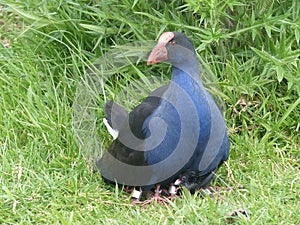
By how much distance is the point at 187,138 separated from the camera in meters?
3.57

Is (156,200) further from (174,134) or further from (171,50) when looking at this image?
(171,50)

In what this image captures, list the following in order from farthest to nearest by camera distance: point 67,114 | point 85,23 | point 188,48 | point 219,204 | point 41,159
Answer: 1. point 85,23
2. point 67,114
3. point 41,159
4. point 188,48
5. point 219,204

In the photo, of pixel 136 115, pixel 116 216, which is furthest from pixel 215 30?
pixel 116 216

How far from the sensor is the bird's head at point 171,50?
12.1 feet

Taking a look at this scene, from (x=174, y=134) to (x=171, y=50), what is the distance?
1.46 feet

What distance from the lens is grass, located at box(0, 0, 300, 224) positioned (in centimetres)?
362

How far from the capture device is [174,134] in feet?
11.7

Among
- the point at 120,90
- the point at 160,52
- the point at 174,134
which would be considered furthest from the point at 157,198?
the point at 120,90

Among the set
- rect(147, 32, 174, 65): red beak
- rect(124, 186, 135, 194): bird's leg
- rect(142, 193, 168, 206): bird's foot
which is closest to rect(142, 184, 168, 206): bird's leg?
rect(142, 193, 168, 206): bird's foot

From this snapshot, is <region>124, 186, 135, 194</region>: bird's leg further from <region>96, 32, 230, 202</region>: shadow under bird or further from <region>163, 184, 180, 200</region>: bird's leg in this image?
<region>163, 184, 180, 200</region>: bird's leg

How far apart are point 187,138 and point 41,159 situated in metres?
0.89

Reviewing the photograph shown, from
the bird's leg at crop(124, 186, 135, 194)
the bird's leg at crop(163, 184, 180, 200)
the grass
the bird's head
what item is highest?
the bird's head

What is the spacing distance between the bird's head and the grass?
1.10 ft

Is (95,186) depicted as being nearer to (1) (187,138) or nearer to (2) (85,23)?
(1) (187,138)
